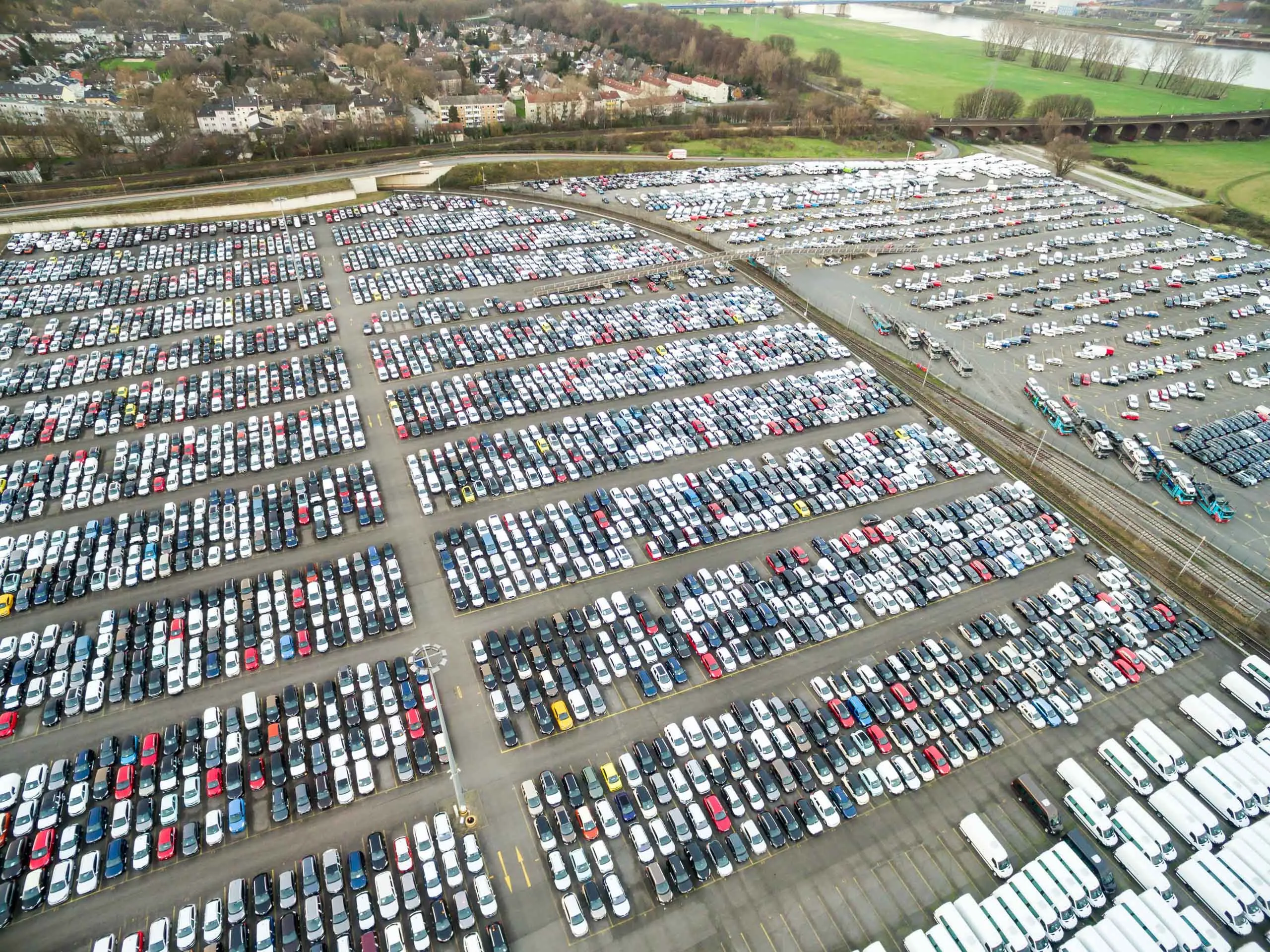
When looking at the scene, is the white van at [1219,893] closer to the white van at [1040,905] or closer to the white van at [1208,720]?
the white van at [1040,905]

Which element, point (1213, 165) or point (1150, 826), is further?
point (1213, 165)

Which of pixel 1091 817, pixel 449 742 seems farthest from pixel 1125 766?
pixel 449 742

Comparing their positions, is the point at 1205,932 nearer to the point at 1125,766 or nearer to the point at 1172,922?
the point at 1172,922

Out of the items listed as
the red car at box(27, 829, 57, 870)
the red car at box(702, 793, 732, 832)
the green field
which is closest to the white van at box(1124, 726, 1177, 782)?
the red car at box(702, 793, 732, 832)

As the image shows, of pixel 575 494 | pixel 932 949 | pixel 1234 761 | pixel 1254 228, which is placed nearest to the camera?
pixel 932 949

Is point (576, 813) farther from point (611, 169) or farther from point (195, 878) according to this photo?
point (611, 169)

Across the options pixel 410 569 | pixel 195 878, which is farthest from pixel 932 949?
pixel 410 569

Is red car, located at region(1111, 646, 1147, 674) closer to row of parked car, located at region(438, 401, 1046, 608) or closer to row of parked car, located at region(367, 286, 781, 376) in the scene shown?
row of parked car, located at region(438, 401, 1046, 608)
